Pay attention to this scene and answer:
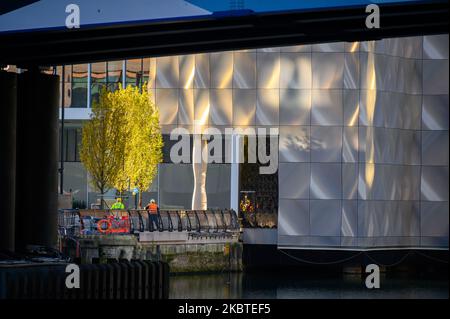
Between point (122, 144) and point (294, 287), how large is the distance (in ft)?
76.1

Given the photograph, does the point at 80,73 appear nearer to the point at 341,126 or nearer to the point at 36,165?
the point at 341,126

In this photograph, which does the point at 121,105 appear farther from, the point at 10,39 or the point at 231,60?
the point at 10,39

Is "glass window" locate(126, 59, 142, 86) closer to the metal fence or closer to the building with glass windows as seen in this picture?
the building with glass windows

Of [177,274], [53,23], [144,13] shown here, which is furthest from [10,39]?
[177,274]

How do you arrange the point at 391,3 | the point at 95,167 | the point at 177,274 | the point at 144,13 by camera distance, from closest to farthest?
the point at 391,3 < the point at 144,13 < the point at 177,274 < the point at 95,167

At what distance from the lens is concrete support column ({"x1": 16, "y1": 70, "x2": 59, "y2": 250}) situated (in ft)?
172

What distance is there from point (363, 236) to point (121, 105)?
61.7 feet

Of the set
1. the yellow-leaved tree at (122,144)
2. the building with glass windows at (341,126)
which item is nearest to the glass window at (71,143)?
the yellow-leaved tree at (122,144)

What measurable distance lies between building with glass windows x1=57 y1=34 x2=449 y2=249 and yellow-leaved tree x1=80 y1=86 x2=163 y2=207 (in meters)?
4.72

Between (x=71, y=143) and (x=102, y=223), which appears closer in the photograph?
(x=102, y=223)

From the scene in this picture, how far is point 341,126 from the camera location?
266 feet

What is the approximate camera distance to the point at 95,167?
9012cm

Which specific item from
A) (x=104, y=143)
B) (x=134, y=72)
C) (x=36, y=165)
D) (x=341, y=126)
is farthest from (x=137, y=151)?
(x=36, y=165)

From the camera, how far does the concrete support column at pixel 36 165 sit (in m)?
52.3
